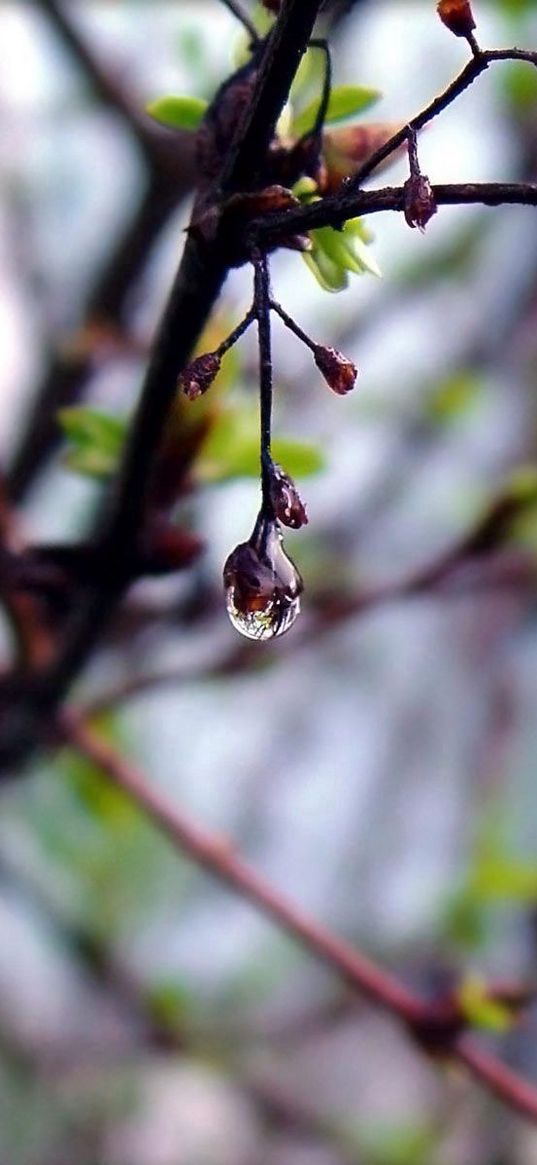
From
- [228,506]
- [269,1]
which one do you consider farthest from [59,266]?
[269,1]

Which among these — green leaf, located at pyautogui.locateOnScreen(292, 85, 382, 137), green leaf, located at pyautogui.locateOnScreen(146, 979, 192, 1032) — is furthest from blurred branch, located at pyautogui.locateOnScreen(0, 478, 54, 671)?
green leaf, located at pyautogui.locateOnScreen(146, 979, 192, 1032)

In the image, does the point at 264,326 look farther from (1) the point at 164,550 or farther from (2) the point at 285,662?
(2) the point at 285,662

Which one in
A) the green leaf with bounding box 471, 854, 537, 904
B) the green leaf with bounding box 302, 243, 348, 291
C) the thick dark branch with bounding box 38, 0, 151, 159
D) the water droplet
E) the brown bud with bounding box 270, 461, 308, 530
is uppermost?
the thick dark branch with bounding box 38, 0, 151, 159

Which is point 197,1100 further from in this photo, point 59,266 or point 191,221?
point 191,221

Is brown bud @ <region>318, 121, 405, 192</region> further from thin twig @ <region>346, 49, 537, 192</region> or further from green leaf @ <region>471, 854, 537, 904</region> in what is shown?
green leaf @ <region>471, 854, 537, 904</region>

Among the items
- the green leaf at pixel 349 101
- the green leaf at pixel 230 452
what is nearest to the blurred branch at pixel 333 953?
the green leaf at pixel 230 452

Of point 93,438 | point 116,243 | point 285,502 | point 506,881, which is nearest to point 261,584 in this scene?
point 285,502
